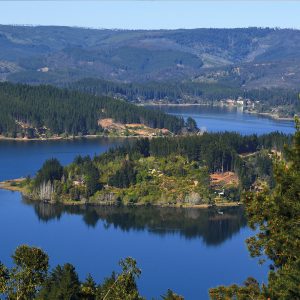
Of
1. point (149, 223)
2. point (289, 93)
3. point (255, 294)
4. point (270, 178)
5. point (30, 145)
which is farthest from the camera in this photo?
point (289, 93)

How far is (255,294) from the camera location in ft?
49.9

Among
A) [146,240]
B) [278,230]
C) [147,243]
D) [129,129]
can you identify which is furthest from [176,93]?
[278,230]

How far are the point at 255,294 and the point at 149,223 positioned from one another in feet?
120

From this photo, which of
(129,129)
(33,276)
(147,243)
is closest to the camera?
(33,276)

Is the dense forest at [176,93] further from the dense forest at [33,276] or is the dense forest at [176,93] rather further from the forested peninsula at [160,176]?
the dense forest at [33,276]

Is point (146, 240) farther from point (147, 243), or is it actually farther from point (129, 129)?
point (129, 129)

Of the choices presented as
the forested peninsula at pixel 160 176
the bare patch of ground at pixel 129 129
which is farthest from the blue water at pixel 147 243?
the bare patch of ground at pixel 129 129

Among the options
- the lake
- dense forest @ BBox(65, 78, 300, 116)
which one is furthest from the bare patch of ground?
dense forest @ BBox(65, 78, 300, 116)

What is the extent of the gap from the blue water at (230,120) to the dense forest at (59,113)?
879cm

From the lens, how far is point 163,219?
52656 mm

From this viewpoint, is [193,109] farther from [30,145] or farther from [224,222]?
[224,222]

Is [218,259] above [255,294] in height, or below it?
below

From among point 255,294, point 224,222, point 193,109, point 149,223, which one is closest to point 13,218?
point 149,223

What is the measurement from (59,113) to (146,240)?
230 ft
